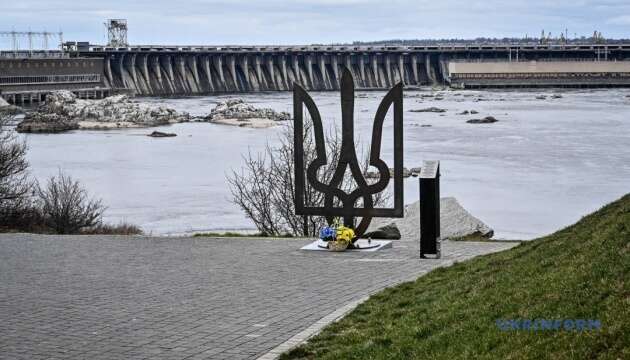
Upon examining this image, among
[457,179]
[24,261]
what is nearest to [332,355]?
[24,261]

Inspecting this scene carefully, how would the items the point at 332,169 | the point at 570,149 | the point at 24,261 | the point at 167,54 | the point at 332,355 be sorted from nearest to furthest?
the point at 332,355 → the point at 24,261 → the point at 332,169 → the point at 570,149 → the point at 167,54

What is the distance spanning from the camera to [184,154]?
5656 cm

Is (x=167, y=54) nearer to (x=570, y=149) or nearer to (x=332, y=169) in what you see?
(x=570, y=149)

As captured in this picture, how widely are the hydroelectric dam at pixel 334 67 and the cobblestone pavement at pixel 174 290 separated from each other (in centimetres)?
11332

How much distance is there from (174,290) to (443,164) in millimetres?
34586

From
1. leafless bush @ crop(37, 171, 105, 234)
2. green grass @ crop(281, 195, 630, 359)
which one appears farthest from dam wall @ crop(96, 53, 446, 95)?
green grass @ crop(281, 195, 630, 359)

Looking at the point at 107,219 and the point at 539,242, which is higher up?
the point at 539,242

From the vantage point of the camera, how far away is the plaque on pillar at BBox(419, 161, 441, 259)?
55.8 ft

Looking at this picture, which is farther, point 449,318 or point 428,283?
point 428,283

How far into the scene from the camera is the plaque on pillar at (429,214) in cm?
1700

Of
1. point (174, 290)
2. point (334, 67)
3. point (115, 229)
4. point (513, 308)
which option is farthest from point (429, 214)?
point (334, 67)

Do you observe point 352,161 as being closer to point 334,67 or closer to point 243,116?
point 243,116

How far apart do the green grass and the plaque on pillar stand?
3.52 meters

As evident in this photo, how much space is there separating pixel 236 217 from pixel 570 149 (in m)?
25.6
